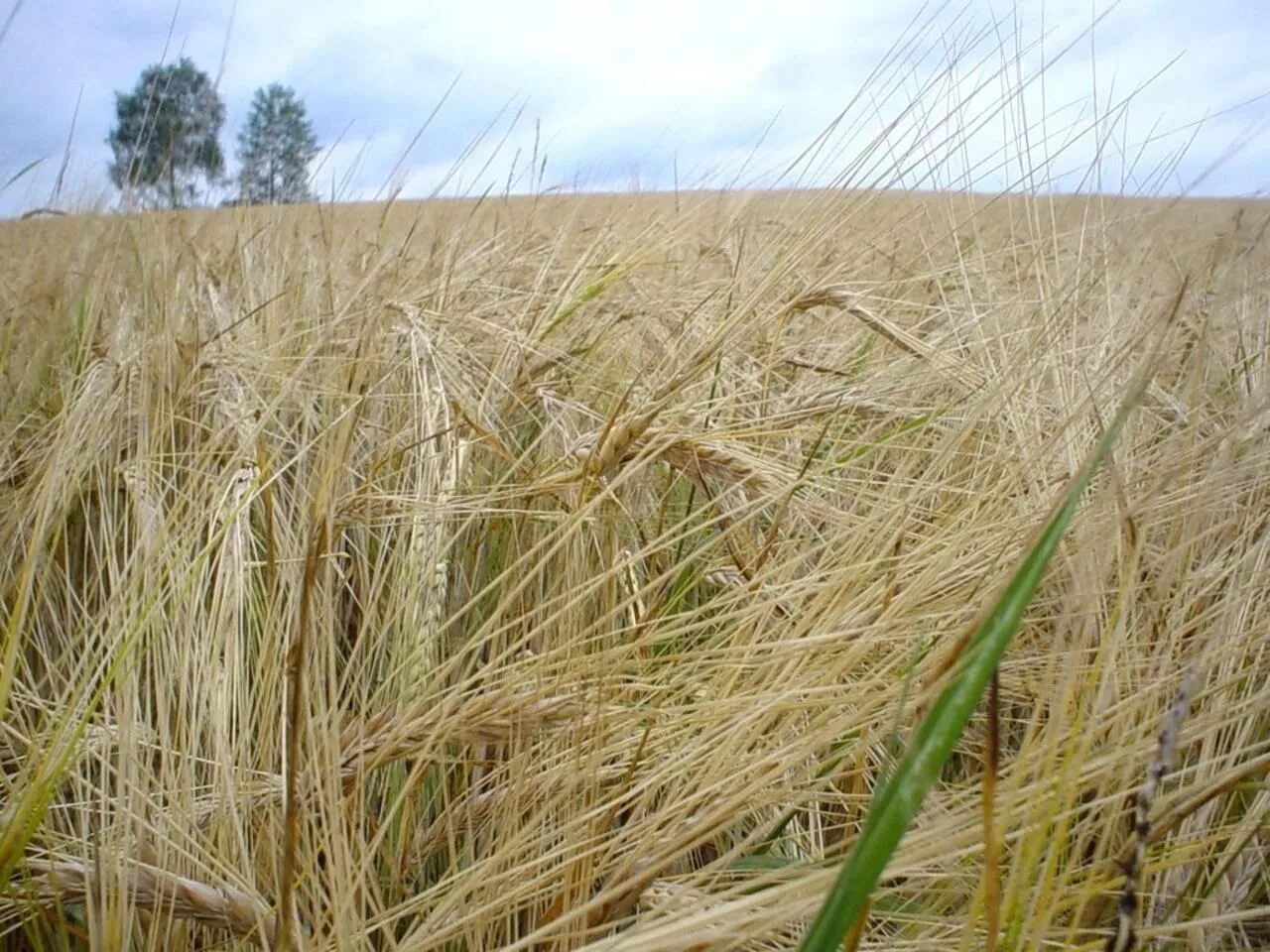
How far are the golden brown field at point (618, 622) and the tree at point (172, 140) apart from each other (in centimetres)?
23

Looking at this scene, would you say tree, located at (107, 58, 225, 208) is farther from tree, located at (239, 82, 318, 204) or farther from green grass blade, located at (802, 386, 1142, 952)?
green grass blade, located at (802, 386, 1142, 952)

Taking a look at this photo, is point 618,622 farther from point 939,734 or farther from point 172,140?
point 172,140

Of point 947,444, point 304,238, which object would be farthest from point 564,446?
point 304,238

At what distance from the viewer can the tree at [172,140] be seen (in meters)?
1.34

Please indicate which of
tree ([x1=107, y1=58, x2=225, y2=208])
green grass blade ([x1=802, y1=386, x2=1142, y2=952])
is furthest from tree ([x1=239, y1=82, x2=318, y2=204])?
green grass blade ([x1=802, y1=386, x2=1142, y2=952])

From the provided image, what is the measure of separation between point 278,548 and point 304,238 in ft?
4.00

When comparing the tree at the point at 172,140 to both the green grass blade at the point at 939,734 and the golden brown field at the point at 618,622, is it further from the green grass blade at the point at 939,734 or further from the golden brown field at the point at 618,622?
the green grass blade at the point at 939,734

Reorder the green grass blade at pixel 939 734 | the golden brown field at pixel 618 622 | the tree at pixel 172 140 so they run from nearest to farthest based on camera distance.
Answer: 1. the green grass blade at pixel 939 734
2. the golden brown field at pixel 618 622
3. the tree at pixel 172 140

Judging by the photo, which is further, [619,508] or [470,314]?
[470,314]

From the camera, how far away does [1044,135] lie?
93cm

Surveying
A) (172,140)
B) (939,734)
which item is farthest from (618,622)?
(172,140)

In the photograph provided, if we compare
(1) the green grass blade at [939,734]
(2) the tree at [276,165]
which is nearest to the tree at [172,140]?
(2) the tree at [276,165]

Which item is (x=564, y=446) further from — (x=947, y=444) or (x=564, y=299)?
(x=947, y=444)

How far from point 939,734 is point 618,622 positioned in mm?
555
